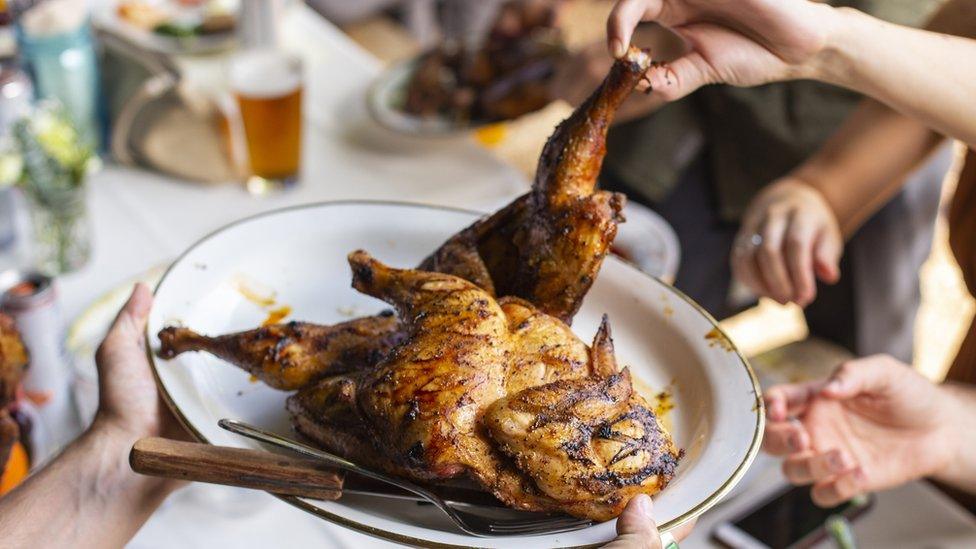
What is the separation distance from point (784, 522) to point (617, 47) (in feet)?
2.79

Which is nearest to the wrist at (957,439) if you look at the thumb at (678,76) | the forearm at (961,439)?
the forearm at (961,439)

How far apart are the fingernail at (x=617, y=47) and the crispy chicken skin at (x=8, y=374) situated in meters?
0.93

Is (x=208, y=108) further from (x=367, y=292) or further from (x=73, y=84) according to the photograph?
(x=367, y=292)

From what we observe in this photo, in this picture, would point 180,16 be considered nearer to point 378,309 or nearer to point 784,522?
point 378,309

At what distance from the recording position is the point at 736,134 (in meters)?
2.43

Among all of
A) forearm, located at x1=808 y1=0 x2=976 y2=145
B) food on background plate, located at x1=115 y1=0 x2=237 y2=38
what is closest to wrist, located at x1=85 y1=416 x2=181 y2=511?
forearm, located at x1=808 y1=0 x2=976 y2=145

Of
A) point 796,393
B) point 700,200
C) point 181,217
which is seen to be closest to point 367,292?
point 796,393

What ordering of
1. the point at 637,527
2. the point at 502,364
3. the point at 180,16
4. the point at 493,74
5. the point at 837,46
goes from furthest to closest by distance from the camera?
the point at 180,16 < the point at 493,74 < the point at 837,46 < the point at 502,364 < the point at 637,527

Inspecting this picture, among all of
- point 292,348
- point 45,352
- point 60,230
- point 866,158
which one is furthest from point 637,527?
point 60,230

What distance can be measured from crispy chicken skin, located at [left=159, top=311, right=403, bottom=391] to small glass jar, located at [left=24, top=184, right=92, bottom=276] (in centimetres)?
88

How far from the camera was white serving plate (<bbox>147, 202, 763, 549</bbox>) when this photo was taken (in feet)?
2.79

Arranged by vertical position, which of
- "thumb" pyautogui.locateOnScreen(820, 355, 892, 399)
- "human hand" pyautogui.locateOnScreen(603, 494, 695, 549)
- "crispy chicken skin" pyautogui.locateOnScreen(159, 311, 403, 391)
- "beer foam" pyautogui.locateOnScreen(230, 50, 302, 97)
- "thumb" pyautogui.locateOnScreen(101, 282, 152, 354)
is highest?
"human hand" pyautogui.locateOnScreen(603, 494, 695, 549)

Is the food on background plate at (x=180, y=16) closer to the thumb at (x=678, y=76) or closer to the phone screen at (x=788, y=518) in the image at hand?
the thumb at (x=678, y=76)

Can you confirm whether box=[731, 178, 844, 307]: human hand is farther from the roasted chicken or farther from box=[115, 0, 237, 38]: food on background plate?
box=[115, 0, 237, 38]: food on background plate
